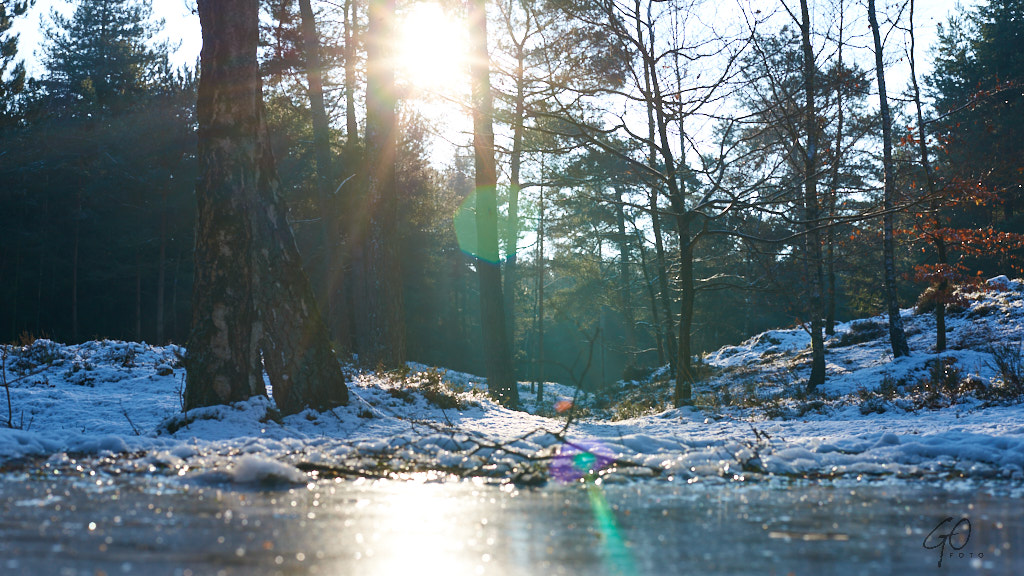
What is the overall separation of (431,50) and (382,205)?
2952 millimetres

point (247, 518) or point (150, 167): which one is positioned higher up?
point (150, 167)

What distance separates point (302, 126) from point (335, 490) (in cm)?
2447

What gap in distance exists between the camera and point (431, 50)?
12227 mm

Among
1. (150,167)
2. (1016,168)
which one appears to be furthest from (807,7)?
(150,167)

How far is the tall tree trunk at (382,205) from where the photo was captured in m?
11.5

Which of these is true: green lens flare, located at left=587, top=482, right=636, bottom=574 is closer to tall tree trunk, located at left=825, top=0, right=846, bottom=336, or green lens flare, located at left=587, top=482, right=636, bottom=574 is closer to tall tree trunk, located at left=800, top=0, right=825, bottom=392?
tall tree trunk, located at left=825, top=0, right=846, bottom=336

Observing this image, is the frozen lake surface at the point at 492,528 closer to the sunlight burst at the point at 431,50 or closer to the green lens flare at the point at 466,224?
the sunlight burst at the point at 431,50

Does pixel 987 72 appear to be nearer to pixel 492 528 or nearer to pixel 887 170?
pixel 887 170

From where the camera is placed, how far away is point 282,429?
5266 mm

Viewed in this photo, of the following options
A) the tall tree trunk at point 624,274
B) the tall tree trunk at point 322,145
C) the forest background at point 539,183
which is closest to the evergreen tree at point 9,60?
the forest background at point 539,183

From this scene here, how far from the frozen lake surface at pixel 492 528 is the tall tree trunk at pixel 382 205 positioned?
8.03 meters

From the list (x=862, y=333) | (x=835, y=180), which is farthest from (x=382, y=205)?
(x=862, y=333)

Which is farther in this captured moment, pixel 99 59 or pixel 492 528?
pixel 99 59

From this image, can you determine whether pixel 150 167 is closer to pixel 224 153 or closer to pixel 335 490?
pixel 224 153
